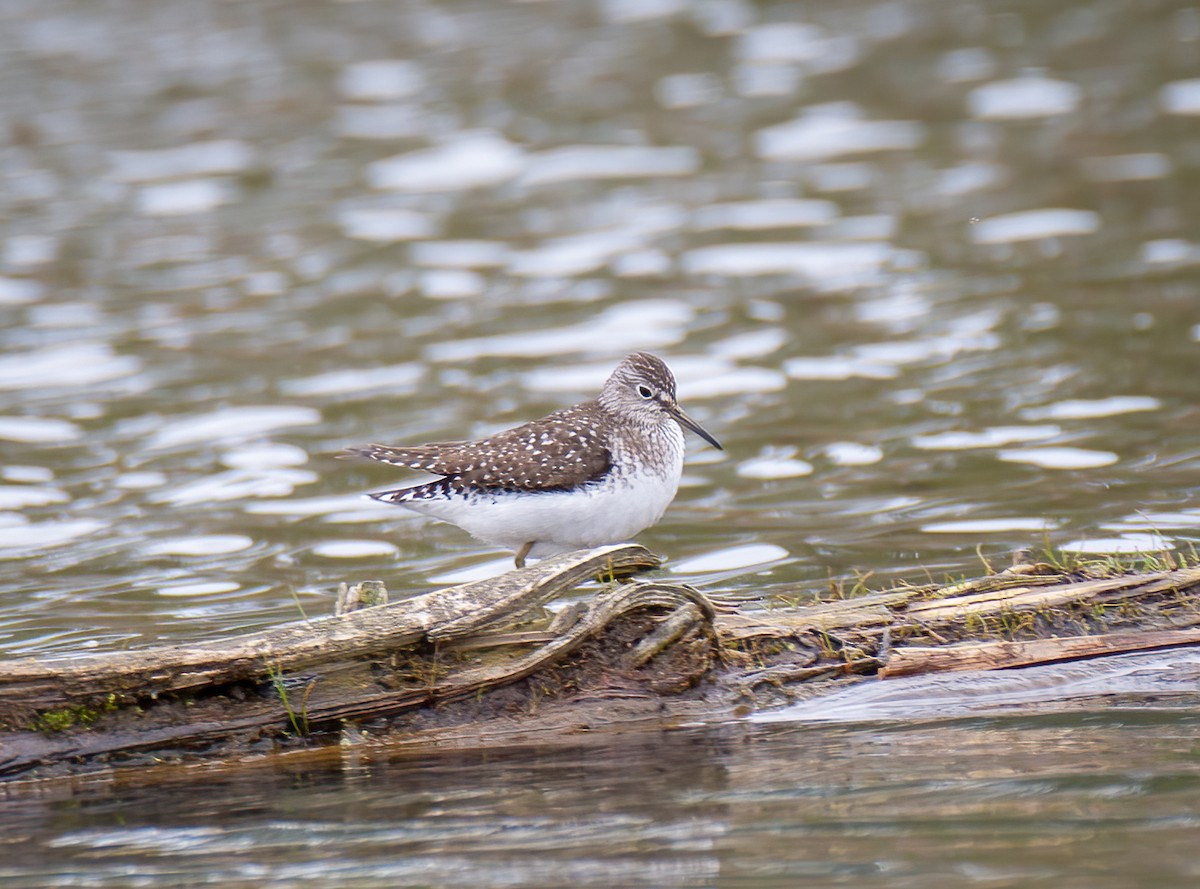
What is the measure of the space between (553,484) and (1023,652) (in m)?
2.76

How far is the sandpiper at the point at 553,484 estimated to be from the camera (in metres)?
9.28

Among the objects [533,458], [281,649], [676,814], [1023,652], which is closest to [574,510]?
[533,458]

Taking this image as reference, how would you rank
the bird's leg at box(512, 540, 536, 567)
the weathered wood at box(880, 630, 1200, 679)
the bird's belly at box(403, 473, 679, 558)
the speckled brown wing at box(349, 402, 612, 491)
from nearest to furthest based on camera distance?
the weathered wood at box(880, 630, 1200, 679), the bird's belly at box(403, 473, 679, 558), the speckled brown wing at box(349, 402, 612, 491), the bird's leg at box(512, 540, 536, 567)

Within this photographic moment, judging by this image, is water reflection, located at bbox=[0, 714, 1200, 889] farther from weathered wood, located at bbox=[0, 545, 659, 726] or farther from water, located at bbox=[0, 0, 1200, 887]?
weathered wood, located at bbox=[0, 545, 659, 726]

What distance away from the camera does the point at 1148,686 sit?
7.68m

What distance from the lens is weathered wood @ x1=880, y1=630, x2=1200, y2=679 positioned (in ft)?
25.7

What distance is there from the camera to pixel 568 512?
9219mm

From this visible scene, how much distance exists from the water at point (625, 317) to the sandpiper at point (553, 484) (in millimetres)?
980

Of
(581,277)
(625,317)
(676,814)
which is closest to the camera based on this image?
(676,814)

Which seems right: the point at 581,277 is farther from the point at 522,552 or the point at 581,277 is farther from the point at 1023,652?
the point at 1023,652

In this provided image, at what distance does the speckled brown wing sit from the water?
126 cm

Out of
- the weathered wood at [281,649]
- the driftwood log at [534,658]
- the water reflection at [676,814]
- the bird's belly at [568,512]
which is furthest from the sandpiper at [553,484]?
the water reflection at [676,814]

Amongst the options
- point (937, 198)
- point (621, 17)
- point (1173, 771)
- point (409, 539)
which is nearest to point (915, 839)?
point (1173, 771)

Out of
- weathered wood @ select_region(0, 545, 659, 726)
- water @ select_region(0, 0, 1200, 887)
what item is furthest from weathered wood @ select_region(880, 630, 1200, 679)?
weathered wood @ select_region(0, 545, 659, 726)
